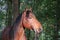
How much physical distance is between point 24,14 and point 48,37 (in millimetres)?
2169

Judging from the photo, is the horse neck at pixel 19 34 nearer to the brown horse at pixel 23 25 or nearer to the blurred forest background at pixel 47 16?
the brown horse at pixel 23 25

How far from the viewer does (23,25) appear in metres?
3.72

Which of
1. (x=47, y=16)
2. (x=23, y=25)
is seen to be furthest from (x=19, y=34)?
(x=47, y=16)

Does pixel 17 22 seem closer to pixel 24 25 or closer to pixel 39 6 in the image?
pixel 24 25

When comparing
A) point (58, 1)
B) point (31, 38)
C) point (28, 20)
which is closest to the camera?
point (28, 20)

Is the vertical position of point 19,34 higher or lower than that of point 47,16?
lower

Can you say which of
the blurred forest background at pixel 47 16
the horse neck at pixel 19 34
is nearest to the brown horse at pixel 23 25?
the horse neck at pixel 19 34

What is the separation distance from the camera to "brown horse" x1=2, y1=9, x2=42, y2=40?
352 cm

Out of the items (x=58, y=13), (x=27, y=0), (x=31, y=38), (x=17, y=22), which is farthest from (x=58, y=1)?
(x=17, y=22)

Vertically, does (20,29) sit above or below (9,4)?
below

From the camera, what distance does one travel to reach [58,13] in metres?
5.39

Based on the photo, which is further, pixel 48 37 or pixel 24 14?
pixel 48 37

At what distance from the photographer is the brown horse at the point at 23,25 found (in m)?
3.52

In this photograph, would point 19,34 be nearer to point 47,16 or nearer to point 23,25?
point 23,25
